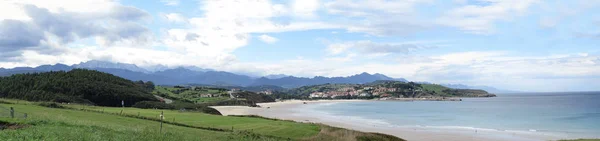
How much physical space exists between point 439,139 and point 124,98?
82.7m

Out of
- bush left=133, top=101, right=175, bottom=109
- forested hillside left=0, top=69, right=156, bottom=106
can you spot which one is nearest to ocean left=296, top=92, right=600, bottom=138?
bush left=133, top=101, right=175, bottom=109

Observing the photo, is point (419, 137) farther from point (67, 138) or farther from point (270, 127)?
point (67, 138)

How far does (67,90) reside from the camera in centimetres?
10106

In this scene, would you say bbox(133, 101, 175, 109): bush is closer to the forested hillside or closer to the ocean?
the forested hillside

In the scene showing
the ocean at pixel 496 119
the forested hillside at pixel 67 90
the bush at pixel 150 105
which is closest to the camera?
the ocean at pixel 496 119

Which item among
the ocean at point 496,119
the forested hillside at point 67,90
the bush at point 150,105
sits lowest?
the ocean at point 496,119

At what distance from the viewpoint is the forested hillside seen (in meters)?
94.9

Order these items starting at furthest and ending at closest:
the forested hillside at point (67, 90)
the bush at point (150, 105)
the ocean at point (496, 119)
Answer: the bush at point (150, 105) → the forested hillside at point (67, 90) → the ocean at point (496, 119)

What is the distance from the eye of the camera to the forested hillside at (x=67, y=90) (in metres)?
94.9

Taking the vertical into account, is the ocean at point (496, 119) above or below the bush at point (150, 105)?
below

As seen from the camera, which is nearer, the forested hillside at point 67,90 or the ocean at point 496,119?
the ocean at point 496,119

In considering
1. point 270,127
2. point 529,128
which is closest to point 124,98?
point 270,127

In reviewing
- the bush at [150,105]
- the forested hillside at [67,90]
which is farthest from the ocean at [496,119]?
the forested hillside at [67,90]

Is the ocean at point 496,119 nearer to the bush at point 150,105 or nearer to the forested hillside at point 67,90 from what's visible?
the bush at point 150,105
